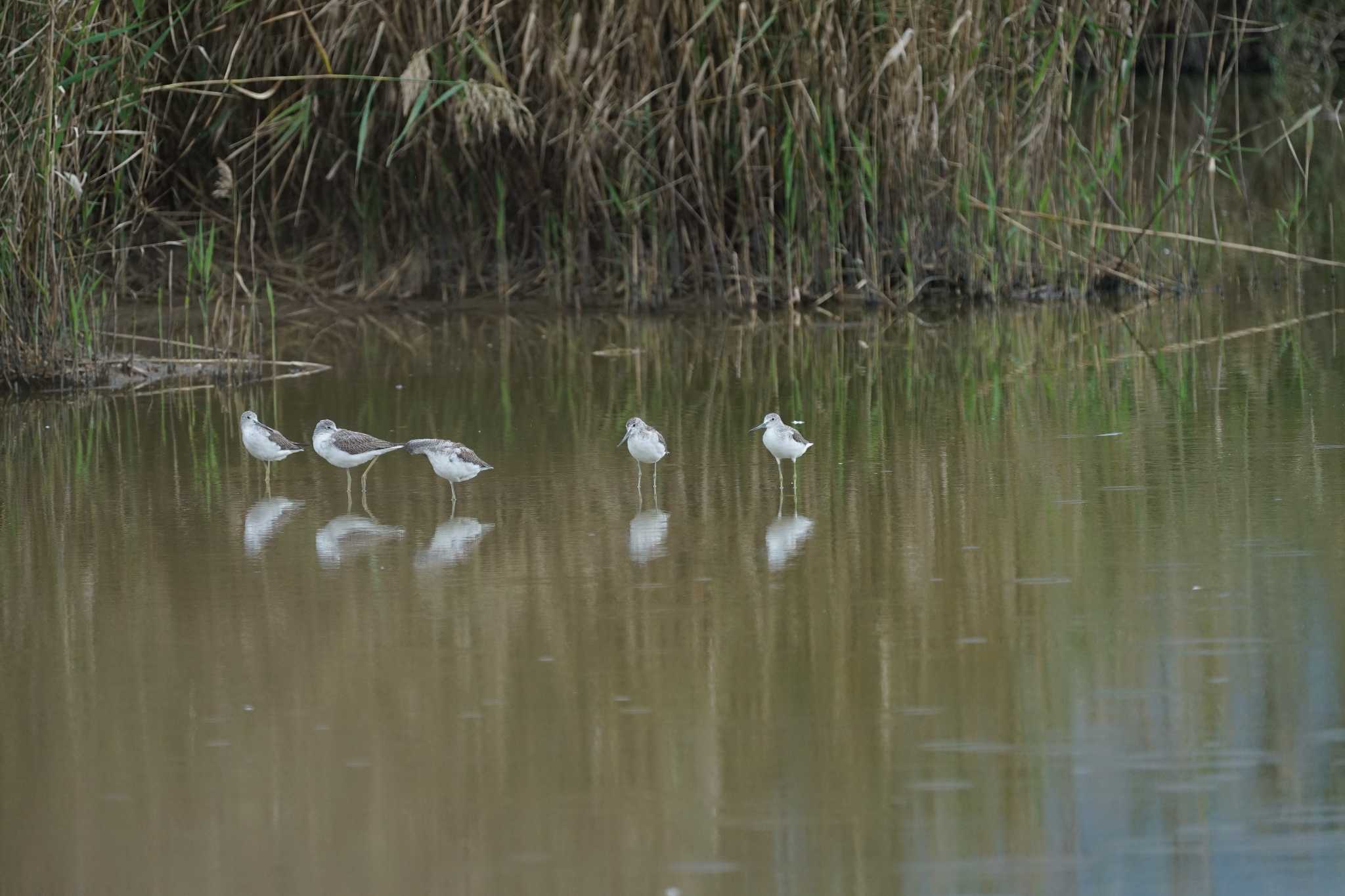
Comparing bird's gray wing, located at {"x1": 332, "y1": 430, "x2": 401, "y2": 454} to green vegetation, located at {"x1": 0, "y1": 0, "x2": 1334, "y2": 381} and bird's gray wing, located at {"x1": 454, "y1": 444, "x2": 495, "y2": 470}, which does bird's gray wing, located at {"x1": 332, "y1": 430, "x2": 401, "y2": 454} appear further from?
green vegetation, located at {"x1": 0, "y1": 0, "x2": 1334, "y2": 381}

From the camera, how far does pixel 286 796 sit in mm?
4281

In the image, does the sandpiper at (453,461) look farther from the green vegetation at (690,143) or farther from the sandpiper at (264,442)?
the green vegetation at (690,143)

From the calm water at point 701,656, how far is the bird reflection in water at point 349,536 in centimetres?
3

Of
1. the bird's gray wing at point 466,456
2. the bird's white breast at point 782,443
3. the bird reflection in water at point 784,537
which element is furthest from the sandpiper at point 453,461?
the bird reflection in water at point 784,537

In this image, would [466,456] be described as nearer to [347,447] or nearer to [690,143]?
[347,447]

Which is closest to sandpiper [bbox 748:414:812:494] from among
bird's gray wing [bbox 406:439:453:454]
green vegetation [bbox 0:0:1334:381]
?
bird's gray wing [bbox 406:439:453:454]

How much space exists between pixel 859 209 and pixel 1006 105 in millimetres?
1085

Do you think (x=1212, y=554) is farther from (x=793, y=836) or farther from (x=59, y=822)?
(x=59, y=822)

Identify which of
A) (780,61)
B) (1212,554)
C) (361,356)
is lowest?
(1212,554)

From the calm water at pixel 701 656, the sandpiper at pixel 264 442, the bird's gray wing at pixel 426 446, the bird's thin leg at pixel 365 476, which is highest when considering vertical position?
the sandpiper at pixel 264 442

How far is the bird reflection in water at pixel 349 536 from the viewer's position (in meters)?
6.46

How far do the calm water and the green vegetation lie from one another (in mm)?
2994

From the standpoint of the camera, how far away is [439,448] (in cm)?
723

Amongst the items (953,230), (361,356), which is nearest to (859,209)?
(953,230)
